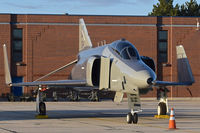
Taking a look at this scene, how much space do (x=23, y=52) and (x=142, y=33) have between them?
14135 mm

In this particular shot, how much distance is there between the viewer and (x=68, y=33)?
194ft

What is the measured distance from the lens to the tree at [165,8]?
96.4 meters

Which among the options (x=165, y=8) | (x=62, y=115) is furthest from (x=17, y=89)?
(x=165, y=8)

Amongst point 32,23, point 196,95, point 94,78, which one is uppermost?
point 32,23

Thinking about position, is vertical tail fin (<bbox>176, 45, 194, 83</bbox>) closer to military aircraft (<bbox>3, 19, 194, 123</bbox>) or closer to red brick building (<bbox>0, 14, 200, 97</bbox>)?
military aircraft (<bbox>3, 19, 194, 123</bbox>)

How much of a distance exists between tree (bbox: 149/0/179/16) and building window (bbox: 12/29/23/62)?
142 feet

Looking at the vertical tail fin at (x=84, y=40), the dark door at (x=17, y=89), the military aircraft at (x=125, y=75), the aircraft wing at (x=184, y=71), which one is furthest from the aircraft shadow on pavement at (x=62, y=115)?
the dark door at (x=17, y=89)

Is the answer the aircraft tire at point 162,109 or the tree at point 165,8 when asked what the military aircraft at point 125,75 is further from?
the tree at point 165,8

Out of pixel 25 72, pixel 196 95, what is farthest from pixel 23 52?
pixel 196 95

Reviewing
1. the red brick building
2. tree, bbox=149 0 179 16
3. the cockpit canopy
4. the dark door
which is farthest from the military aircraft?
tree, bbox=149 0 179 16

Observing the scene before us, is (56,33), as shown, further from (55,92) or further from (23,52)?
(55,92)

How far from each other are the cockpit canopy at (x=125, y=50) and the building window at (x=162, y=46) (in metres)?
38.4

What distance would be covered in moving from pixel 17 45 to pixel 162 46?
683 inches

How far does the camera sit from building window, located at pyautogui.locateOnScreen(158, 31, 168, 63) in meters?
61.8
